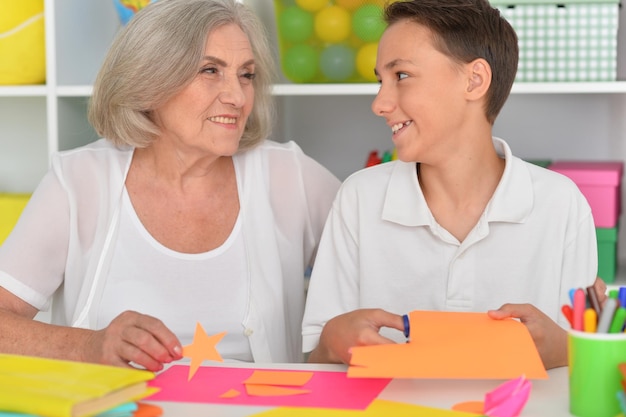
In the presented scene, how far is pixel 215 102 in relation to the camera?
69.6 inches

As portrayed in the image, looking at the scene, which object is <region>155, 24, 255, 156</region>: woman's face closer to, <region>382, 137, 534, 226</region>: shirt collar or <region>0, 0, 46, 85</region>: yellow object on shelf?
<region>382, 137, 534, 226</region>: shirt collar

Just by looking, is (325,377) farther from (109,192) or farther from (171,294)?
(109,192)

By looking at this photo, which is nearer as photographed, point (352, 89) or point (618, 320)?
point (618, 320)

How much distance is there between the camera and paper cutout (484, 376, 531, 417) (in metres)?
1.00

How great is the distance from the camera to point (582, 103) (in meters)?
2.44

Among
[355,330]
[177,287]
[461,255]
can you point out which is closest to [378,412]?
[355,330]

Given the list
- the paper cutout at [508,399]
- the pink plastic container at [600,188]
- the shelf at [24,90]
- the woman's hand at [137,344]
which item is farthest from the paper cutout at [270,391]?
the shelf at [24,90]

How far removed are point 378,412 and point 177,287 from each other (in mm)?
802

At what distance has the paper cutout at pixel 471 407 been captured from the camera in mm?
1035

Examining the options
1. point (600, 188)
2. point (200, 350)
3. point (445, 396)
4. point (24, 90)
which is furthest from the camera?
point (24, 90)

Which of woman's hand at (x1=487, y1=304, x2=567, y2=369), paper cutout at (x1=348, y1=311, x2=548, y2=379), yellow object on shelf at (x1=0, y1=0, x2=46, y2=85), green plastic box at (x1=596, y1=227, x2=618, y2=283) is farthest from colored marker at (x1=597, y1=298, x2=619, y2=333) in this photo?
yellow object on shelf at (x1=0, y1=0, x2=46, y2=85)

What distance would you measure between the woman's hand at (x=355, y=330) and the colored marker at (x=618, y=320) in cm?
30

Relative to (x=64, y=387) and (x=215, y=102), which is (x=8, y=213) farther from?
(x=64, y=387)

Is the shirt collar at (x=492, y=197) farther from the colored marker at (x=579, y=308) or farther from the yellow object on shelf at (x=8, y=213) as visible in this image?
the yellow object on shelf at (x=8, y=213)
